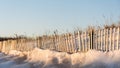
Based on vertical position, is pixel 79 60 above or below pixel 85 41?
below

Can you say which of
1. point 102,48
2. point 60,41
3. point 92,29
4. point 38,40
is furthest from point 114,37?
point 38,40

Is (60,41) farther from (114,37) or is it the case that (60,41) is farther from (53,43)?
(114,37)

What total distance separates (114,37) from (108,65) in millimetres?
2074

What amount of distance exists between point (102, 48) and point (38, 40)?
1091 centimetres

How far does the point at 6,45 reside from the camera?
3891 cm

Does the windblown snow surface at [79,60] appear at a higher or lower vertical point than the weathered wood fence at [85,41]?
lower

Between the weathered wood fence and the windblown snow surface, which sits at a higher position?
the weathered wood fence

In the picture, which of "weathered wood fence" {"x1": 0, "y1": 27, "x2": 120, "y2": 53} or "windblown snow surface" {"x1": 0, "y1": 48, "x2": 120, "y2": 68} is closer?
"windblown snow surface" {"x1": 0, "y1": 48, "x2": 120, "y2": 68}

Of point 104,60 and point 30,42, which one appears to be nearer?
point 104,60

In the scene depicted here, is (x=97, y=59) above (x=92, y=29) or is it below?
below

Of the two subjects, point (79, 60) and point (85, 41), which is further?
point (85, 41)

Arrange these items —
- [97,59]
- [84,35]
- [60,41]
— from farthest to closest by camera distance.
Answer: [60,41] → [84,35] → [97,59]

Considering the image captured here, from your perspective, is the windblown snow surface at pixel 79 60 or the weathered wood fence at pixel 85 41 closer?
the windblown snow surface at pixel 79 60

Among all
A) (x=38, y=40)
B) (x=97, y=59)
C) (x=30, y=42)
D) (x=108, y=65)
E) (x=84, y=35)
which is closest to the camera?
(x=108, y=65)
